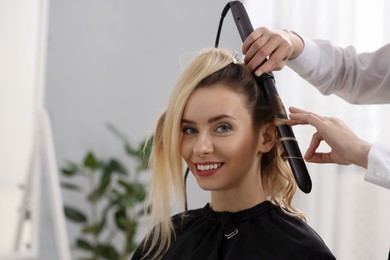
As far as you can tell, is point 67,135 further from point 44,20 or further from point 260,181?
point 260,181

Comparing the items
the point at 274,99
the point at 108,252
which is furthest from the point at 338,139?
the point at 108,252

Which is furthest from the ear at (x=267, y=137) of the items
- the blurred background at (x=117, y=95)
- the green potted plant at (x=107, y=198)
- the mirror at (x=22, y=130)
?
the green potted plant at (x=107, y=198)

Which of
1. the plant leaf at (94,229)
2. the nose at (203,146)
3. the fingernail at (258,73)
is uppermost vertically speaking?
the fingernail at (258,73)

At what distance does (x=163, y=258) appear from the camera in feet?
3.96

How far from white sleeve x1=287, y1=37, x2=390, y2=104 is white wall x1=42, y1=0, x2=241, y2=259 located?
1618mm

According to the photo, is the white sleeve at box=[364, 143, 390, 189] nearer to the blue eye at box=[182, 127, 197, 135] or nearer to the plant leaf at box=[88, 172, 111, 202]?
the blue eye at box=[182, 127, 197, 135]

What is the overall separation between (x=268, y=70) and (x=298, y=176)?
21cm

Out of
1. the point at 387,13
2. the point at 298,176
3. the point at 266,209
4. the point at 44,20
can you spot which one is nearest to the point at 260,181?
the point at 266,209

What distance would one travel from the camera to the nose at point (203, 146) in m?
1.06

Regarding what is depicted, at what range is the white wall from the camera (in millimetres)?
2822

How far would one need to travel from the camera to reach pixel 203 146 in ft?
3.46

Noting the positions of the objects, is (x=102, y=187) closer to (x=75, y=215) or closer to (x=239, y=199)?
(x=75, y=215)

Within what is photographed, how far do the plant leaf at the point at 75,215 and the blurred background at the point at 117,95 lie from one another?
100mm

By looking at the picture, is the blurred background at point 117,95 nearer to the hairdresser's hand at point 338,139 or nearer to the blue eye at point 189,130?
the blue eye at point 189,130
